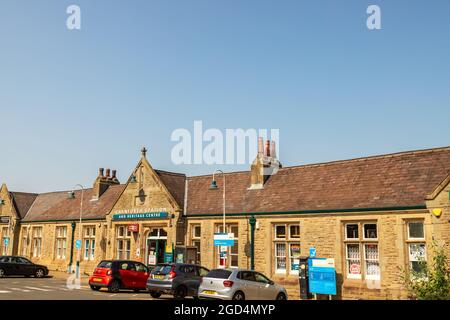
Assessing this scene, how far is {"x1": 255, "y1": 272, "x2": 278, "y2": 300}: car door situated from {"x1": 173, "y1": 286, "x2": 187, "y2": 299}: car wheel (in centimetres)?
379

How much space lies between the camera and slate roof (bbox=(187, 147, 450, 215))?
874 inches

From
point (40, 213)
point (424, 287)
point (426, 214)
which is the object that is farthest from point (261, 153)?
point (40, 213)

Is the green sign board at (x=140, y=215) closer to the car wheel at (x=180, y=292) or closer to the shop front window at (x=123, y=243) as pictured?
the shop front window at (x=123, y=243)

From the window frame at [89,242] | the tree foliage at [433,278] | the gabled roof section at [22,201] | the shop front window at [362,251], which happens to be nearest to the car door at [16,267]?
the window frame at [89,242]

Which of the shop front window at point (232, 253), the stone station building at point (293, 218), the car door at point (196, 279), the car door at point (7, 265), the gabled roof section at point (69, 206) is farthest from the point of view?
the gabled roof section at point (69, 206)

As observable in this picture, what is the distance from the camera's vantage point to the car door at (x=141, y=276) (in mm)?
25016

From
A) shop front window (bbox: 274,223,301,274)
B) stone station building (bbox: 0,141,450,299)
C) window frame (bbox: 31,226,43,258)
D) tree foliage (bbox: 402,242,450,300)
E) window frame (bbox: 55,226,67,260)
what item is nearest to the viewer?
tree foliage (bbox: 402,242,450,300)

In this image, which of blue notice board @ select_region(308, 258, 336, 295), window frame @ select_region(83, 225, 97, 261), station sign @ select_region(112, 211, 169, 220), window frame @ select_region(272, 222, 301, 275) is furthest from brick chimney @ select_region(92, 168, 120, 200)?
blue notice board @ select_region(308, 258, 336, 295)

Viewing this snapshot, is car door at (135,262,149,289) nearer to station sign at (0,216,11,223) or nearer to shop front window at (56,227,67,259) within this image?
shop front window at (56,227,67,259)

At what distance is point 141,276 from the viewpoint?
2517cm

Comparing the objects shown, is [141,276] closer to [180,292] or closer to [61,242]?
[180,292]

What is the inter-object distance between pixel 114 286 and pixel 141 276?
1.70 m

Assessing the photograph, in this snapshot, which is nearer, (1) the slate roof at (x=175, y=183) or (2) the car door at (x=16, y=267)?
(1) the slate roof at (x=175, y=183)

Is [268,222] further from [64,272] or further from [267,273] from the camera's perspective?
[64,272]
